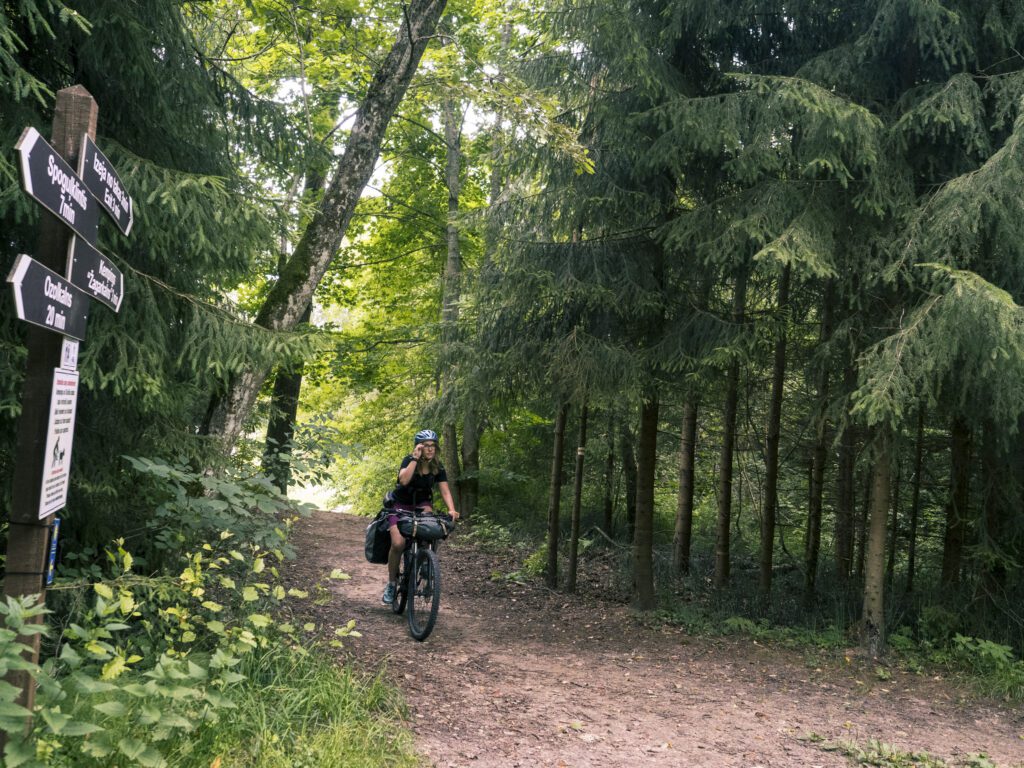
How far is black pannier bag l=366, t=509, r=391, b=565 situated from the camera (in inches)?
305

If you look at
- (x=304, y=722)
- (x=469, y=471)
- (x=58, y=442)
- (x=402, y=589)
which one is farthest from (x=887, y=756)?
(x=469, y=471)

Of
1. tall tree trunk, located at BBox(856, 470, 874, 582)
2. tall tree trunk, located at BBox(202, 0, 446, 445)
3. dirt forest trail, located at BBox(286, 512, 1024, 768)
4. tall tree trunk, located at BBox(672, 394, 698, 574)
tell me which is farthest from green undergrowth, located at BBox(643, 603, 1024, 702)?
tall tree trunk, located at BBox(202, 0, 446, 445)

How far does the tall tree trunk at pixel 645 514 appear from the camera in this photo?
909 cm

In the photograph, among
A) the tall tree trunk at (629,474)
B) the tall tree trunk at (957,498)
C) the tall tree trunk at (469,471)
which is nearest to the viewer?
the tall tree trunk at (957,498)

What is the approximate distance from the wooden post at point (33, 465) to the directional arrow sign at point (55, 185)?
6cm

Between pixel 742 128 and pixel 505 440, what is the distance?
10173 mm

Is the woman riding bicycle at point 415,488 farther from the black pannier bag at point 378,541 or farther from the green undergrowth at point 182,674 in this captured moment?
the green undergrowth at point 182,674

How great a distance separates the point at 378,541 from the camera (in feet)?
25.6

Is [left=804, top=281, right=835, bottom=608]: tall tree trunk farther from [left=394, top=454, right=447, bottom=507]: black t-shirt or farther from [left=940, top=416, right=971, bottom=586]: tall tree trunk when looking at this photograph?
[left=394, top=454, right=447, bottom=507]: black t-shirt

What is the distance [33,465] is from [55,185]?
0.95m

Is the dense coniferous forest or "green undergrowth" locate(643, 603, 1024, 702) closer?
the dense coniferous forest

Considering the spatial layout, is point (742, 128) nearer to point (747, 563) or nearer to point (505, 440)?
point (747, 563)

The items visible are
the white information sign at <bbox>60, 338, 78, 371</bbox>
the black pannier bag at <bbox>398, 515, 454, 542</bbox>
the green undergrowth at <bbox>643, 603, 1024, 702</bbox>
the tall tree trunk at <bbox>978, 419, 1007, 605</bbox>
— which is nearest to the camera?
the white information sign at <bbox>60, 338, 78, 371</bbox>

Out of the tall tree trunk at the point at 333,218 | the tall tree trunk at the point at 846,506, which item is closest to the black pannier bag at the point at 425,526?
the tall tree trunk at the point at 333,218
